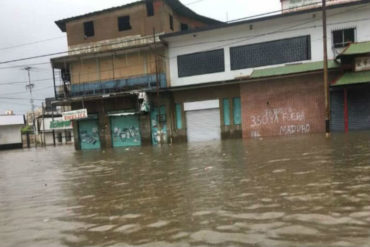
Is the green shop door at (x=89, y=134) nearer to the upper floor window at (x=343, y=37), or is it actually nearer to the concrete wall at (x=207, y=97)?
the concrete wall at (x=207, y=97)

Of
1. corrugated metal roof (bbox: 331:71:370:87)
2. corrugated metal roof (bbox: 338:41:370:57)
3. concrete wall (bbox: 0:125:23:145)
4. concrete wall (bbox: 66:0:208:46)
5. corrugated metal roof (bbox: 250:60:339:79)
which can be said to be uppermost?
concrete wall (bbox: 66:0:208:46)

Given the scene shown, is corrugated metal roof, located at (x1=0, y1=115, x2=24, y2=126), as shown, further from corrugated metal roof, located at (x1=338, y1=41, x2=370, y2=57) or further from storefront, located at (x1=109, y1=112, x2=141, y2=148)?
corrugated metal roof, located at (x1=338, y1=41, x2=370, y2=57)

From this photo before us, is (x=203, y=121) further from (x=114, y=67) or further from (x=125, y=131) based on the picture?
(x=114, y=67)

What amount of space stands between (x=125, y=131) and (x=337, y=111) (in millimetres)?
17401

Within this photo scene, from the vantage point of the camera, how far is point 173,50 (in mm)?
27453

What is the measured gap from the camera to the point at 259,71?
2386 centimetres

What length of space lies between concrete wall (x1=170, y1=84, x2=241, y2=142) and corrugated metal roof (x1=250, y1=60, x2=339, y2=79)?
7.45 ft

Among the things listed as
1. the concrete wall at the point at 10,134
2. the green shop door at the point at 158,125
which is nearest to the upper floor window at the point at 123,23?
the green shop door at the point at 158,125

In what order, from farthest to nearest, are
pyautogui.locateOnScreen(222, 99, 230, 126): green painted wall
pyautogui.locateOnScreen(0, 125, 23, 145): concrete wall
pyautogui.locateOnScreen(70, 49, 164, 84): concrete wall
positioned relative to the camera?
pyautogui.locateOnScreen(0, 125, 23, 145): concrete wall
pyautogui.locateOnScreen(70, 49, 164, 84): concrete wall
pyautogui.locateOnScreen(222, 99, 230, 126): green painted wall

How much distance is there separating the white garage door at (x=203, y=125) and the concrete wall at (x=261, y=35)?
2563mm

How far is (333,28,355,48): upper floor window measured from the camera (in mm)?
22375

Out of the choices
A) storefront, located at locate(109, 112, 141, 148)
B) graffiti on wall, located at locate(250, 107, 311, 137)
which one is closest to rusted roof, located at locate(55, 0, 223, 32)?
storefront, located at locate(109, 112, 141, 148)

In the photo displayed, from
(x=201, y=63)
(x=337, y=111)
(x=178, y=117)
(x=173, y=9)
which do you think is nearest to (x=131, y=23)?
(x=173, y=9)

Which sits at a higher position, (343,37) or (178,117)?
(343,37)
